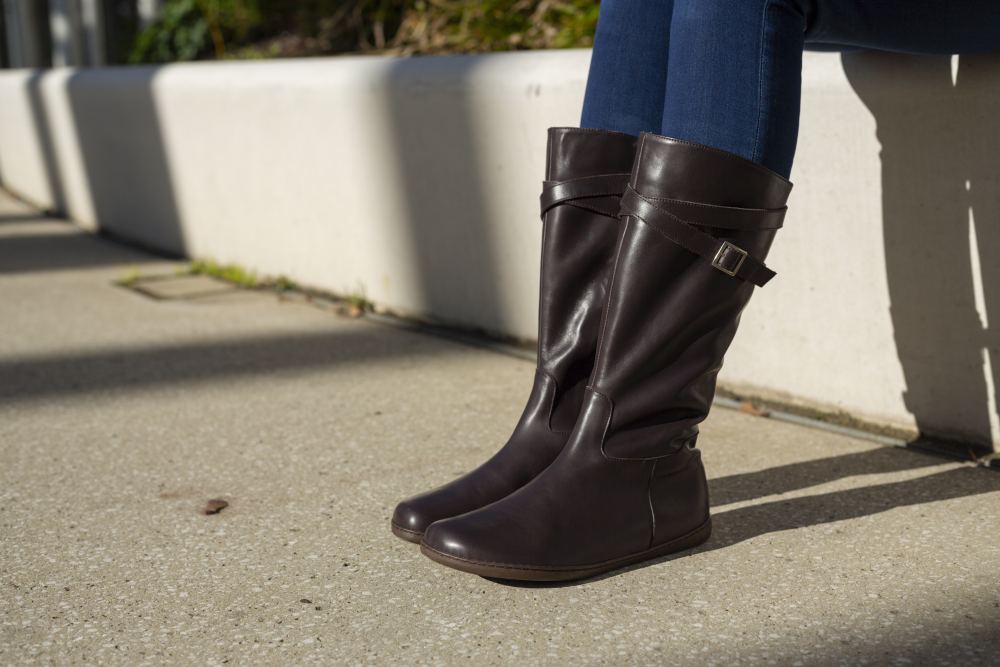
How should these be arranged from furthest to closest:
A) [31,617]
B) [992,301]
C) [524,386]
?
[524,386]
[992,301]
[31,617]

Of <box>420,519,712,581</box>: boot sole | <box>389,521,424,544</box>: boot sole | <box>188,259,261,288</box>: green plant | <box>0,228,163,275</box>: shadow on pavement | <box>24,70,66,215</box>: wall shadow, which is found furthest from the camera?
<box>24,70,66,215</box>: wall shadow

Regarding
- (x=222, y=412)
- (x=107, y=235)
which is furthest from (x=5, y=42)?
(x=222, y=412)

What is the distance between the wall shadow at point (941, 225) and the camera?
5.84 ft

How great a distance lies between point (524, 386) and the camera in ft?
7.94

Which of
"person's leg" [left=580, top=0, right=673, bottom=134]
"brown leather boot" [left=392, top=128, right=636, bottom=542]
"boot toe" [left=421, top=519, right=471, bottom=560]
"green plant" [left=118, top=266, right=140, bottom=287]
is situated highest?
"person's leg" [left=580, top=0, right=673, bottom=134]

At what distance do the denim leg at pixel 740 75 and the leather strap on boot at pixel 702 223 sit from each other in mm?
74

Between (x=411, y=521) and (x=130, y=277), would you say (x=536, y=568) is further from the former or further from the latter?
(x=130, y=277)

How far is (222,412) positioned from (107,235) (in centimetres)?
305

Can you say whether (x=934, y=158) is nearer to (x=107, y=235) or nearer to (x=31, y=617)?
(x=31, y=617)

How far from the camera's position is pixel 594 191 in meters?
1.49

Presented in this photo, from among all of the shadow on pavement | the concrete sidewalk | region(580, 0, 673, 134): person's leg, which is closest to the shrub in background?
the shadow on pavement

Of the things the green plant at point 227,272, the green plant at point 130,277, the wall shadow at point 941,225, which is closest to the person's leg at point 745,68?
the wall shadow at point 941,225

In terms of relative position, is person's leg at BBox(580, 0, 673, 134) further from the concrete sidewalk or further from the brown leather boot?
the concrete sidewalk

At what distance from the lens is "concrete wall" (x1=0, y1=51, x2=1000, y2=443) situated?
184 centimetres
